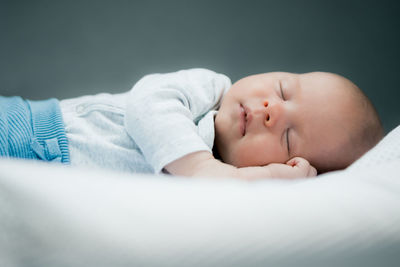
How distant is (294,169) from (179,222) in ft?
1.35

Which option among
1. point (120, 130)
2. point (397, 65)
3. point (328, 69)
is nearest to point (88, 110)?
point (120, 130)

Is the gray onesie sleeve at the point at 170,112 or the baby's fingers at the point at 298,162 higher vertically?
the gray onesie sleeve at the point at 170,112

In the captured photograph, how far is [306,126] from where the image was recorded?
75cm

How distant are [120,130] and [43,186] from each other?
51 centimetres

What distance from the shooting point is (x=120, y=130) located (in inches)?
33.7

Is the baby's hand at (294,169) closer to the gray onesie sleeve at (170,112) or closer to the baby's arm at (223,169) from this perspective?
the baby's arm at (223,169)

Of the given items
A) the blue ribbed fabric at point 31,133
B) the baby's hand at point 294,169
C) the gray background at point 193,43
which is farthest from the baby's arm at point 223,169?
the gray background at point 193,43

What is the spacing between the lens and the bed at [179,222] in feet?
1.08

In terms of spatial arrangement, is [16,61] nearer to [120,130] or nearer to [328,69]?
[120,130]

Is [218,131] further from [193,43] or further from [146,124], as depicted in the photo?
[193,43]

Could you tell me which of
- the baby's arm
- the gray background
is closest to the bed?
the baby's arm

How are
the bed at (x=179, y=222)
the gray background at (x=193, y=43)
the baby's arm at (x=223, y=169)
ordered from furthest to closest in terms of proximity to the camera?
the gray background at (x=193, y=43)
the baby's arm at (x=223, y=169)
the bed at (x=179, y=222)

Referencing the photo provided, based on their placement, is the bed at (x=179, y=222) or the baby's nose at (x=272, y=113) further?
the baby's nose at (x=272, y=113)

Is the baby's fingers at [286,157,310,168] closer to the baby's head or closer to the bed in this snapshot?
the baby's head
